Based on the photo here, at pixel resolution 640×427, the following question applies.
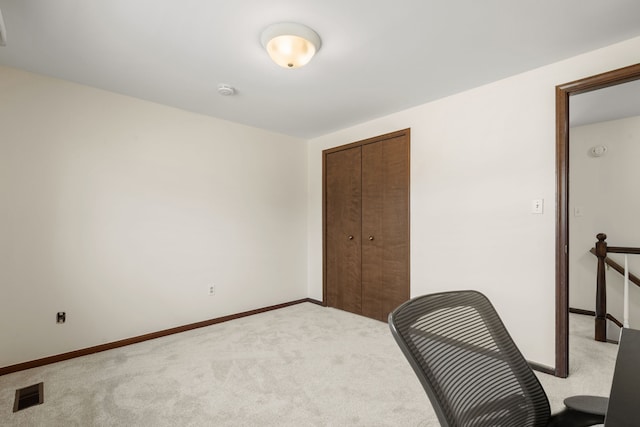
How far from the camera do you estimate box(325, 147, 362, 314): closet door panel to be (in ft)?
12.7

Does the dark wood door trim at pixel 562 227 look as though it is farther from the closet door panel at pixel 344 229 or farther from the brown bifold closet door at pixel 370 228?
the closet door panel at pixel 344 229

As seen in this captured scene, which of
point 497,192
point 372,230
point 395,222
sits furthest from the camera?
point 372,230

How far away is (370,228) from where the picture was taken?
3.71 m

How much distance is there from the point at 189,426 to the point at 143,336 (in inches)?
63.7

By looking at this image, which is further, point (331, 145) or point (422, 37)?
point (331, 145)

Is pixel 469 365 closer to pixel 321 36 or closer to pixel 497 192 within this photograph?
pixel 321 36

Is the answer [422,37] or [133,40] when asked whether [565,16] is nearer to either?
[422,37]

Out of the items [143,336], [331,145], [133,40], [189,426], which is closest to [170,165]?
[133,40]

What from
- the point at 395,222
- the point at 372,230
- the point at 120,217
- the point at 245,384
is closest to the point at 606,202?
the point at 395,222

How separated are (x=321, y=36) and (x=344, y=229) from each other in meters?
2.46

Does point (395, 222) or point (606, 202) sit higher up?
point (606, 202)

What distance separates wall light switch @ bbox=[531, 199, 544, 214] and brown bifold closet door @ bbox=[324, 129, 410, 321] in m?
1.16

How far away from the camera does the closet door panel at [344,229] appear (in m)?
3.87

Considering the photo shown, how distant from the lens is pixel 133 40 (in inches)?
80.8
